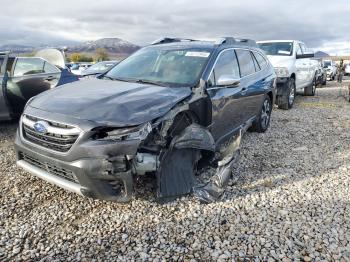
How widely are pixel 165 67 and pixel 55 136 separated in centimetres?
188

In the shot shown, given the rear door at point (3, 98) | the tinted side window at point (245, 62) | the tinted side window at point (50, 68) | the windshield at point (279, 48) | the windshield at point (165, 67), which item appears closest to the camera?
the windshield at point (165, 67)

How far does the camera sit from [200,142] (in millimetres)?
3727

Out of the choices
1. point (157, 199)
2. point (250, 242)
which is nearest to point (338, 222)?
point (250, 242)

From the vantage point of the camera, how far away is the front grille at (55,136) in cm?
303

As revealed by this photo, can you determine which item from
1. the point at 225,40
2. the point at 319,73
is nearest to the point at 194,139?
the point at 225,40

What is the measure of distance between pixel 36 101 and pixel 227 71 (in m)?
2.62

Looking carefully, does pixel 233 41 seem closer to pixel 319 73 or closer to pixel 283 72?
pixel 283 72

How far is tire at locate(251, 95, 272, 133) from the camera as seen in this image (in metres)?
6.49

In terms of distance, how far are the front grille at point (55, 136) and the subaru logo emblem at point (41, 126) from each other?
0.02 m

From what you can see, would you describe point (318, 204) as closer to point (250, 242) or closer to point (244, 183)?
point (244, 183)

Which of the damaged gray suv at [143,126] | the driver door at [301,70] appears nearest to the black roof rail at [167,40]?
the damaged gray suv at [143,126]

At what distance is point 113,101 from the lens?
335 cm

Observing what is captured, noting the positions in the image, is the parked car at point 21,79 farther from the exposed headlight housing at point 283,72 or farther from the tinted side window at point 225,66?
the exposed headlight housing at point 283,72

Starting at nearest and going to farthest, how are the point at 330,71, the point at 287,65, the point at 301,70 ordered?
the point at 287,65 < the point at 301,70 < the point at 330,71
